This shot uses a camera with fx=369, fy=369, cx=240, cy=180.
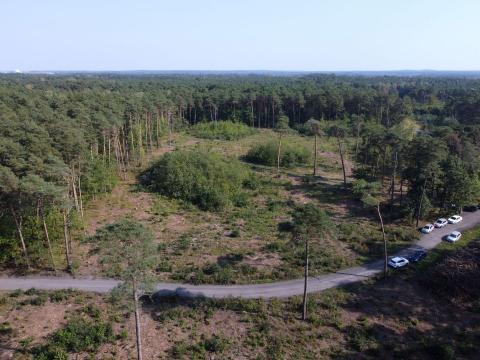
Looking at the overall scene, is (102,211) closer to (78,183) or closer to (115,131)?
(78,183)

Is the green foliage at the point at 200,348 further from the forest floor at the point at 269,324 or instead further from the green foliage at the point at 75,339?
the green foliage at the point at 75,339

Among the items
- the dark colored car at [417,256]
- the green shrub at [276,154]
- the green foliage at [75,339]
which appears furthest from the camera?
the green shrub at [276,154]

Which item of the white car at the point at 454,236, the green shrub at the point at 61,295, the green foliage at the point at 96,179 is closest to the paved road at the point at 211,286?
the green shrub at the point at 61,295

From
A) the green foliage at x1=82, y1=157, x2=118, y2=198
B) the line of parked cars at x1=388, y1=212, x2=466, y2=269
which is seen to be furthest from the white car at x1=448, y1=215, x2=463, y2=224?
the green foliage at x1=82, y1=157, x2=118, y2=198

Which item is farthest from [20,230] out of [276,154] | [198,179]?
[276,154]

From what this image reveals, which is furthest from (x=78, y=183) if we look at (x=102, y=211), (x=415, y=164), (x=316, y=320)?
(x=415, y=164)
